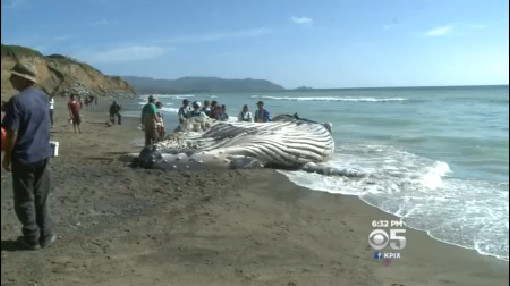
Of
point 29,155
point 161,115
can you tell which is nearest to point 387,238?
point 29,155

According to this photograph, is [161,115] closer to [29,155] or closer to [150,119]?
[150,119]

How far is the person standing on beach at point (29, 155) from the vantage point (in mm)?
3545

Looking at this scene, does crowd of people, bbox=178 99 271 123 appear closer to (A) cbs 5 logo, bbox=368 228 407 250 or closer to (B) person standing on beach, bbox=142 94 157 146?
(B) person standing on beach, bbox=142 94 157 146

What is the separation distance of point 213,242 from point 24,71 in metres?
2.32

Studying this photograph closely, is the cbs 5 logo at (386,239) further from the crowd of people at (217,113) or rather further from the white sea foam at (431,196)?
the crowd of people at (217,113)

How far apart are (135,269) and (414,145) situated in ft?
35.7

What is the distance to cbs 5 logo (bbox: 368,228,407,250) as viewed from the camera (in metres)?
4.87

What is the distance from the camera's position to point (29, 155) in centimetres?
373

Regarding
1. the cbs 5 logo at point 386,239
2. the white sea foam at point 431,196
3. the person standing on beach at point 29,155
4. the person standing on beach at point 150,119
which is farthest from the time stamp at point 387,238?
the person standing on beach at point 150,119

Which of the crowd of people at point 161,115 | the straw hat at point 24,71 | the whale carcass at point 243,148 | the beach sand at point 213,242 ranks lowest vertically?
the beach sand at point 213,242

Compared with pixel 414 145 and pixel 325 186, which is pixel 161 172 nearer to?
pixel 325 186

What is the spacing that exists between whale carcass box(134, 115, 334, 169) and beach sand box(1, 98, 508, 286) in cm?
113

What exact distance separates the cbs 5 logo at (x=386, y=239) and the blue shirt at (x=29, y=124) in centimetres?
326

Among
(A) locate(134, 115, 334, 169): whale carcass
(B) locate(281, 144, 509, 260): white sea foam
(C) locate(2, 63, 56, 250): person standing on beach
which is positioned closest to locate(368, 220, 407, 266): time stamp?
(B) locate(281, 144, 509, 260): white sea foam
